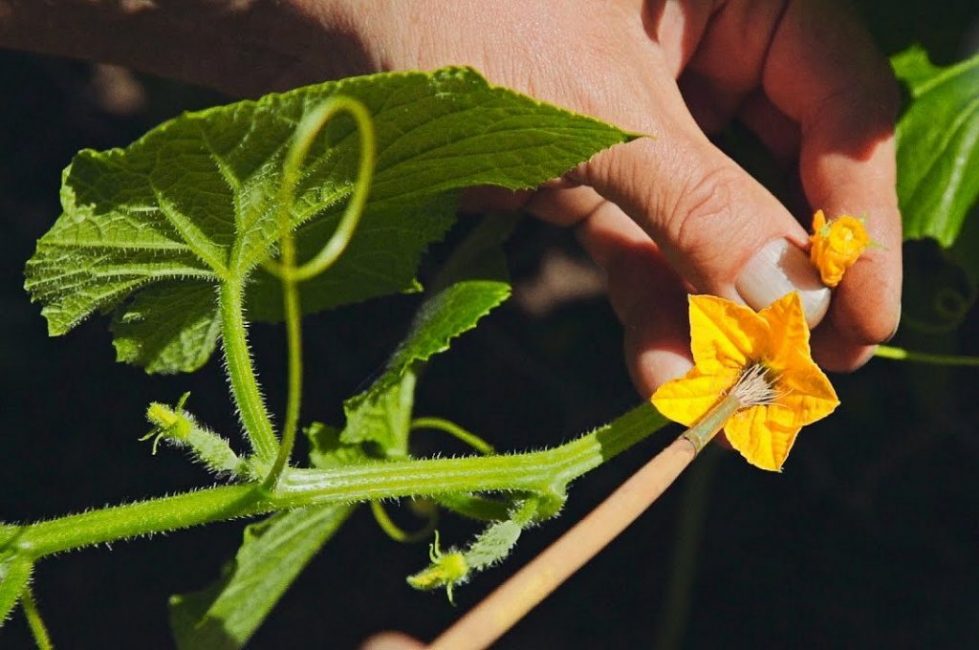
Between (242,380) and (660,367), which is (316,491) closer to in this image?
(242,380)

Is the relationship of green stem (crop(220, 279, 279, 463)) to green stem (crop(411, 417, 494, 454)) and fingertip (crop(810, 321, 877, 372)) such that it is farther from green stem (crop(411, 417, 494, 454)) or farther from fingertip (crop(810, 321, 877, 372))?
fingertip (crop(810, 321, 877, 372))

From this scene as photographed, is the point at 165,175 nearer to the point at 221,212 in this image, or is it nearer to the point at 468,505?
the point at 221,212

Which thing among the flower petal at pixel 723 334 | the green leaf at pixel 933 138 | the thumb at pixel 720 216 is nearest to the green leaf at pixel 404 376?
the thumb at pixel 720 216

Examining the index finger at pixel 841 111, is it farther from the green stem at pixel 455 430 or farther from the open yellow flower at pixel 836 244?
the green stem at pixel 455 430

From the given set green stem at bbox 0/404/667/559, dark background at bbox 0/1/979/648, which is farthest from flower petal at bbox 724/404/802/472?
dark background at bbox 0/1/979/648

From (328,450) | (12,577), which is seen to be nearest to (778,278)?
(328,450)

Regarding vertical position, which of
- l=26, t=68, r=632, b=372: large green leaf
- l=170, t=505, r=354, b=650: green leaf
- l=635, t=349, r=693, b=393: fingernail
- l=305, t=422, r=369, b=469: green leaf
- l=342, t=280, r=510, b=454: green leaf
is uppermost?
l=26, t=68, r=632, b=372: large green leaf

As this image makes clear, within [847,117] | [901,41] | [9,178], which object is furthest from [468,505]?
[9,178]

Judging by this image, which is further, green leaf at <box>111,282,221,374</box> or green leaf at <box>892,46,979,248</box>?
green leaf at <box>892,46,979,248</box>
